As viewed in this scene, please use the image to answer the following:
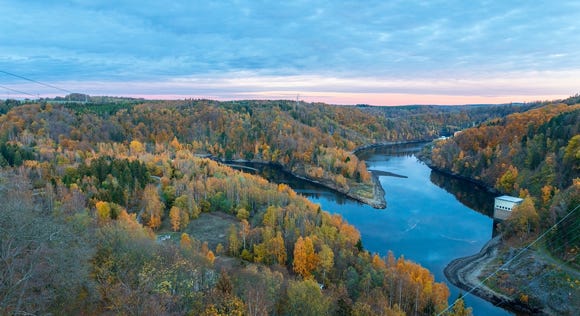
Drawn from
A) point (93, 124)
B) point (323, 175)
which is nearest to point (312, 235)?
point (323, 175)

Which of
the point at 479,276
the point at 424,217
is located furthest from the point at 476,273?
the point at 424,217

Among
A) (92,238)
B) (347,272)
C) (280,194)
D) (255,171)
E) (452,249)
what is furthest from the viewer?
(255,171)

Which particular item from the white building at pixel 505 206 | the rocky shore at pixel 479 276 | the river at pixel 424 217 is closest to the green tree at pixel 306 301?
the river at pixel 424 217

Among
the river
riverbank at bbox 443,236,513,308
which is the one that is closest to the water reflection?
the river

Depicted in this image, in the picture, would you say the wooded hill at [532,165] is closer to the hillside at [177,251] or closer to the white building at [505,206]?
the white building at [505,206]

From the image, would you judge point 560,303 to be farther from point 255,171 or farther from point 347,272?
point 255,171

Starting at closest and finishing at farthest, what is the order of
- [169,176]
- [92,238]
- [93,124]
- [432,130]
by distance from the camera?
[92,238] → [169,176] → [93,124] → [432,130]

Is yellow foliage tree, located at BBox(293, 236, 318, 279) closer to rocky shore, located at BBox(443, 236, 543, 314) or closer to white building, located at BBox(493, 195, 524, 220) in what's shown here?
rocky shore, located at BBox(443, 236, 543, 314)

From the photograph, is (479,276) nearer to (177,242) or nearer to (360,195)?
(177,242)
